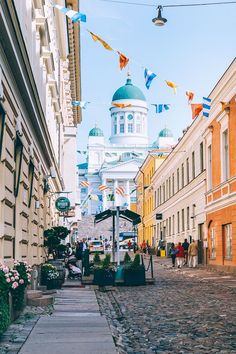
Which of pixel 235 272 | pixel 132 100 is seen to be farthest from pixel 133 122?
pixel 235 272

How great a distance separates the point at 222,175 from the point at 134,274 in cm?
905

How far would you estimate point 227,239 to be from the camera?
26.0m

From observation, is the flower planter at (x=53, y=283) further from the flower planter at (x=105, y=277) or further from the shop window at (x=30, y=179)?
the shop window at (x=30, y=179)

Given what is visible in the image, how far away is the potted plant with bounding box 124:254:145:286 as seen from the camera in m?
19.2

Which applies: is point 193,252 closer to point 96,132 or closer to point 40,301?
point 40,301

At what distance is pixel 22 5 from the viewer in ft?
39.7

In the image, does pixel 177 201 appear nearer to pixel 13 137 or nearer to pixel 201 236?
pixel 201 236

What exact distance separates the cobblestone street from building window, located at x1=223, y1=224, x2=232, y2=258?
25.5 feet

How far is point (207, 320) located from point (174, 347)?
8.64 ft

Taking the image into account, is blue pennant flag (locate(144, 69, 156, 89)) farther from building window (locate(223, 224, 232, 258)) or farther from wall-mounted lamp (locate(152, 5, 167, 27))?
building window (locate(223, 224, 232, 258))

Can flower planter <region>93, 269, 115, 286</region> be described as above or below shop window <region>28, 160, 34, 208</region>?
below

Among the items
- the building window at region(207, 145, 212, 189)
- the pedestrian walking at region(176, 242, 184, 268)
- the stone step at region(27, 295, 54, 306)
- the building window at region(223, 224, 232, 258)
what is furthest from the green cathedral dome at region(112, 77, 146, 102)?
the stone step at region(27, 295, 54, 306)

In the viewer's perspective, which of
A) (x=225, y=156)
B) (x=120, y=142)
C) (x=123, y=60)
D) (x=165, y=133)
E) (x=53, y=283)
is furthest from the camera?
(x=165, y=133)

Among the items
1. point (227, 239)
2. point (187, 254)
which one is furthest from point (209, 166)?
point (187, 254)
